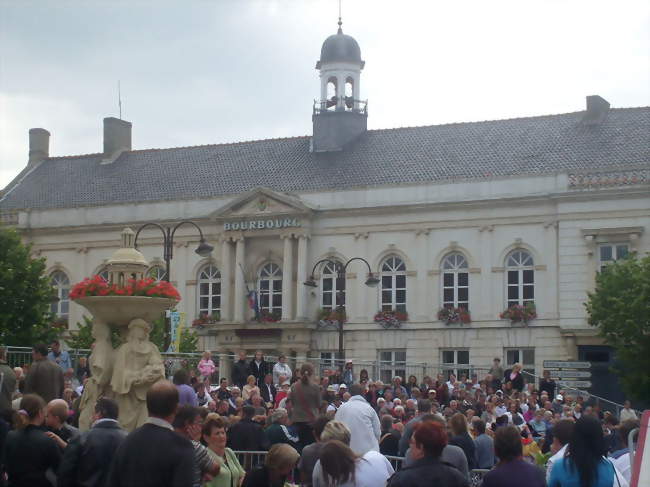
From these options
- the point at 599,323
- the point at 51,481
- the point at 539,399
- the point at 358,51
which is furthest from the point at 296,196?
the point at 51,481

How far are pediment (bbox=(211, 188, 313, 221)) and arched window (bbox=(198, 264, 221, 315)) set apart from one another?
275 cm

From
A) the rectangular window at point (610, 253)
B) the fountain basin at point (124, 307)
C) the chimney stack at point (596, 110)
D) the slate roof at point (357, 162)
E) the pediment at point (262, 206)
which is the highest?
the chimney stack at point (596, 110)

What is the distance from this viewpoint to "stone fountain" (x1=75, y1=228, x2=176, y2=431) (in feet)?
58.1

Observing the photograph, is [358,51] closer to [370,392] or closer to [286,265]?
[286,265]

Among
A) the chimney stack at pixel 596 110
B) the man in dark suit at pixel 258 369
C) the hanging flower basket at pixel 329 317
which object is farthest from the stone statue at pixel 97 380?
the chimney stack at pixel 596 110

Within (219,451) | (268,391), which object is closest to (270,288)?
(268,391)

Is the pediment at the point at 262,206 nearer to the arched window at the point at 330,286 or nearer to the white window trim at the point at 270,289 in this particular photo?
the white window trim at the point at 270,289

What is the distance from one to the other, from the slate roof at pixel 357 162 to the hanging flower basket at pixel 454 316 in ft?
17.3

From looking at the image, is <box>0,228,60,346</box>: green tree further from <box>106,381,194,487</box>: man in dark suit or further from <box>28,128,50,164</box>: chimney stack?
<box>106,381,194,487</box>: man in dark suit

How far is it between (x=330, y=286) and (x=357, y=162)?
18.9 ft

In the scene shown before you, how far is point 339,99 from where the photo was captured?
57.7 metres

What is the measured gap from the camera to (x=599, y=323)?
44.7 m

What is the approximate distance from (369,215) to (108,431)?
4089 centimetres

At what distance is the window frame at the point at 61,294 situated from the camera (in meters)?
57.6
